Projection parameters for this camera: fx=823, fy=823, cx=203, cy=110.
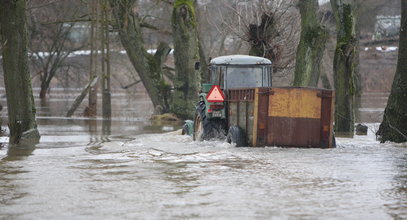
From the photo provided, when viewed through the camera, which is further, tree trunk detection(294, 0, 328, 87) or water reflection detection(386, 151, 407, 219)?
tree trunk detection(294, 0, 328, 87)

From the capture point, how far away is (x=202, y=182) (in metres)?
12.2

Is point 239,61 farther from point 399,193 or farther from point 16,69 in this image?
point 399,193

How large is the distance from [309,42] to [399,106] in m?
8.18

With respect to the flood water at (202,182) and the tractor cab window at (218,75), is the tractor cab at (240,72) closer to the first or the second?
the tractor cab window at (218,75)

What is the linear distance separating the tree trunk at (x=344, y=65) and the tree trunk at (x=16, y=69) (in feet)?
31.5

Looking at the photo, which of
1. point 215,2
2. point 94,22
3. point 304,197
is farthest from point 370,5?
point 304,197

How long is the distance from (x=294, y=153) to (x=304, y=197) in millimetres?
5935

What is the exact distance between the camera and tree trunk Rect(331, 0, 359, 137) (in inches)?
1005

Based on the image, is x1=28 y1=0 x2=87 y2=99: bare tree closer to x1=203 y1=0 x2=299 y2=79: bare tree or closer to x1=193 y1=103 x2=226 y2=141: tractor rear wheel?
x1=203 y1=0 x2=299 y2=79: bare tree

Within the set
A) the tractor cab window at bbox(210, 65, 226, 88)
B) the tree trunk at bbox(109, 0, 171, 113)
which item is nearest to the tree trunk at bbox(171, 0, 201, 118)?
the tree trunk at bbox(109, 0, 171, 113)

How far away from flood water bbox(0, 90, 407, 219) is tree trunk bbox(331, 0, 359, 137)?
5.84 metres

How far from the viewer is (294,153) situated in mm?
16547

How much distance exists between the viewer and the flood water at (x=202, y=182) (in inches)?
383

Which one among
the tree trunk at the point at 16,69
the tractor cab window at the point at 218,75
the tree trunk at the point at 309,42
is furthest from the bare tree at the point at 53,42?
the tractor cab window at the point at 218,75
